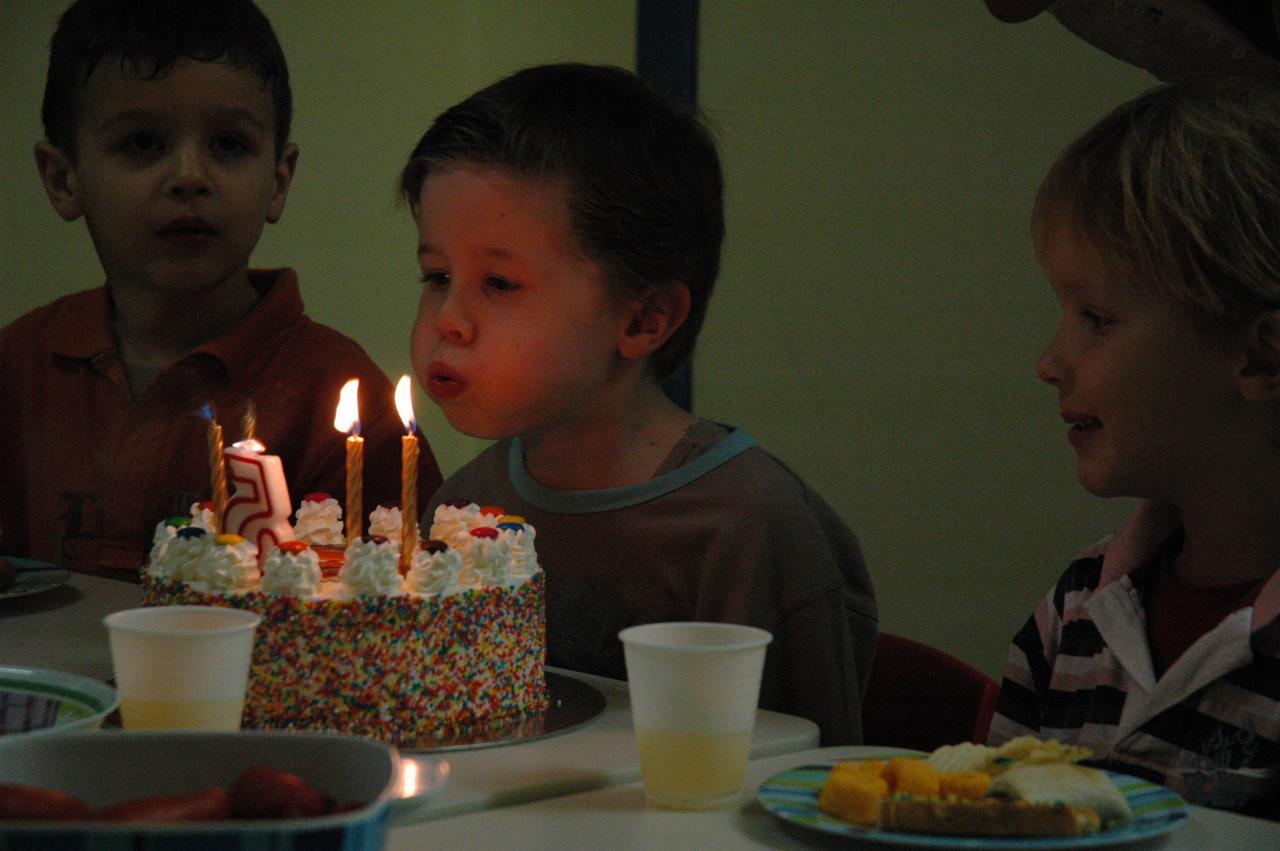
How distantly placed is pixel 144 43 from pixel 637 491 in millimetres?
1237

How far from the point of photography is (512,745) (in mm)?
1264

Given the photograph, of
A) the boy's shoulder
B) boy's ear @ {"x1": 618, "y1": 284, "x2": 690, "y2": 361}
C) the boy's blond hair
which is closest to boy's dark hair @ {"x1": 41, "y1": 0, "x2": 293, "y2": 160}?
the boy's shoulder

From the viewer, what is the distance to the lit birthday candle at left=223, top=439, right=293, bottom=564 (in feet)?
4.75

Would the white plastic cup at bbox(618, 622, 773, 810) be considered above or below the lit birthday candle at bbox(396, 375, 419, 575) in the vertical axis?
below

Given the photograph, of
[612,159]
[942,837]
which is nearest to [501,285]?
[612,159]

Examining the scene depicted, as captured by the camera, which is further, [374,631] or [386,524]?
[386,524]

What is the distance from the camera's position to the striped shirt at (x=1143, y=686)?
4.47 ft

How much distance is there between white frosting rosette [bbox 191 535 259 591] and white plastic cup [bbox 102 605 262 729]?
179 millimetres

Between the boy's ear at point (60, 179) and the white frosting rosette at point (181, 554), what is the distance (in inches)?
57.5

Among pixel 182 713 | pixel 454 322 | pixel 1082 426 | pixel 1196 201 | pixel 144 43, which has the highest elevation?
pixel 144 43

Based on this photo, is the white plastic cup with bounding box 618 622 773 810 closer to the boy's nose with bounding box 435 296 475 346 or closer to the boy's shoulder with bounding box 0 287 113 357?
the boy's nose with bounding box 435 296 475 346

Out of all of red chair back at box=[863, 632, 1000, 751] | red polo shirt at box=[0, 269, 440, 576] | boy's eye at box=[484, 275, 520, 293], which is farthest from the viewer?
red polo shirt at box=[0, 269, 440, 576]

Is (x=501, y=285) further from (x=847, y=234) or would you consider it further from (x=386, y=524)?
(x=847, y=234)

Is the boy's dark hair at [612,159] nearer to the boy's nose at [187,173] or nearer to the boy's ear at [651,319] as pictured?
the boy's ear at [651,319]
